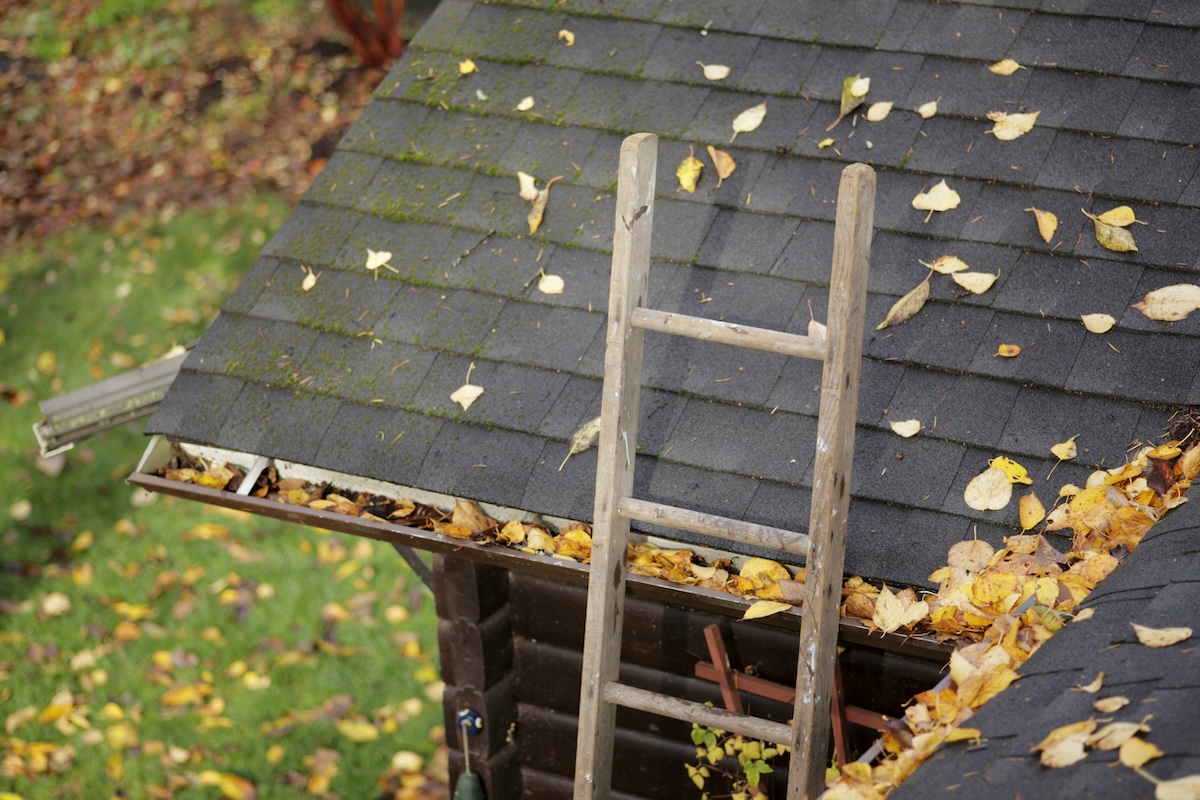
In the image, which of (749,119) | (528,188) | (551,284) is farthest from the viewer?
(528,188)

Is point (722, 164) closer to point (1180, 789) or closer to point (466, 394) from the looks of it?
point (466, 394)

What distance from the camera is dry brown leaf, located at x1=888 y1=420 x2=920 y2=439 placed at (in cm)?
342

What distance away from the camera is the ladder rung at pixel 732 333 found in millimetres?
2982

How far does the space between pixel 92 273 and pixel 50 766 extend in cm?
546

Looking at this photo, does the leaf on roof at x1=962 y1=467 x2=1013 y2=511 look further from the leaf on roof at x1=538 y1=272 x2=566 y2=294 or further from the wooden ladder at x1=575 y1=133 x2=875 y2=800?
the leaf on roof at x1=538 y1=272 x2=566 y2=294

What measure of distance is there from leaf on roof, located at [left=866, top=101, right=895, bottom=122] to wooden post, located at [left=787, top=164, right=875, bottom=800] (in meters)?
1.11

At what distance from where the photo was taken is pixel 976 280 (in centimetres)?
359

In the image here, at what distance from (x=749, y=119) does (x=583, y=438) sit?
133 cm

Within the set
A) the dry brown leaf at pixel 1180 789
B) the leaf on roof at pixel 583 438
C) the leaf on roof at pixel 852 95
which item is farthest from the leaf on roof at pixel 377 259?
the dry brown leaf at pixel 1180 789

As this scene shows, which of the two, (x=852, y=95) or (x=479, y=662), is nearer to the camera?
(x=852, y=95)

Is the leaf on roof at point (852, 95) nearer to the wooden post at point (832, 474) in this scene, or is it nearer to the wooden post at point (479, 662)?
the wooden post at point (832, 474)

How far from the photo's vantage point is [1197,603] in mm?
2398

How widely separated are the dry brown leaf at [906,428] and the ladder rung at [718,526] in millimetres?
528

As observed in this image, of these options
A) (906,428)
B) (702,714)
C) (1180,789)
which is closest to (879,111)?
(906,428)
